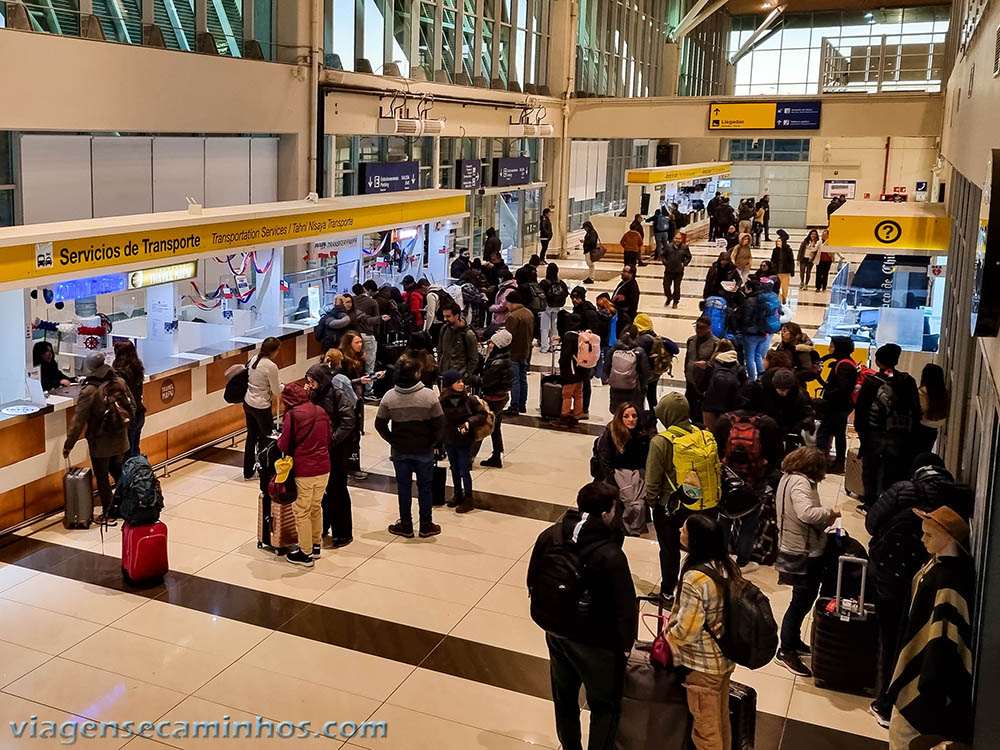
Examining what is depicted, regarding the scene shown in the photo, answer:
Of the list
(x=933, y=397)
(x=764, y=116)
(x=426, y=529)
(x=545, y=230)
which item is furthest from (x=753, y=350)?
(x=545, y=230)

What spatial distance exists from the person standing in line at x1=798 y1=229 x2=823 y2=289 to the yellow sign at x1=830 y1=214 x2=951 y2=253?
1169 cm

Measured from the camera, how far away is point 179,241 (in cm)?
890

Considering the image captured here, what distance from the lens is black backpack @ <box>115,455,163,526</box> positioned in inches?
255

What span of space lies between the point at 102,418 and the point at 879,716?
564 cm

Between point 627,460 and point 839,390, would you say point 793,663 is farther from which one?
point 839,390

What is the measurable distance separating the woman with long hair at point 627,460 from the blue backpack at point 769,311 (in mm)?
5712

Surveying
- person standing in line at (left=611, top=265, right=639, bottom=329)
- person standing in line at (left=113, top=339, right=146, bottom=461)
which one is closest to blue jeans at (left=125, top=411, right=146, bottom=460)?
person standing in line at (left=113, top=339, right=146, bottom=461)

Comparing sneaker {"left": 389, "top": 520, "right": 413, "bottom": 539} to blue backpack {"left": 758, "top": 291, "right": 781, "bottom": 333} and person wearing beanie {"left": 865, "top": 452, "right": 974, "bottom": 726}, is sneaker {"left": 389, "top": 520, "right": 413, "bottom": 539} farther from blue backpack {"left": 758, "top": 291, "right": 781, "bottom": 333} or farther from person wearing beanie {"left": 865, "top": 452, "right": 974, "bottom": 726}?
blue backpack {"left": 758, "top": 291, "right": 781, "bottom": 333}

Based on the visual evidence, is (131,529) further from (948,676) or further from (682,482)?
(948,676)

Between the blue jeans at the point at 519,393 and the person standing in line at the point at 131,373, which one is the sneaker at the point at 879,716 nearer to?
the person standing in line at the point at 131,373

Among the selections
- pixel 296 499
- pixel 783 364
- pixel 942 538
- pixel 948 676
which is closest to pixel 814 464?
pixel 942 538

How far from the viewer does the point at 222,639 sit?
5.90 meters

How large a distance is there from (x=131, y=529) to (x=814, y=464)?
4341 millimetres

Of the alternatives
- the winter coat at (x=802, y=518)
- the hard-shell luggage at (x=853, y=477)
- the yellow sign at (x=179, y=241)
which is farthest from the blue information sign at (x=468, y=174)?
the winter coat at (x=802, y=518)
